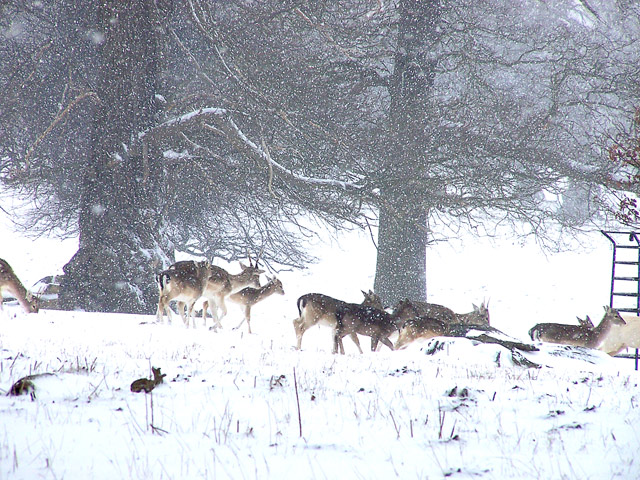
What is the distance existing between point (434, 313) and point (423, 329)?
2.04m

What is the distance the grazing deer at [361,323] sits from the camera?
1030 cm

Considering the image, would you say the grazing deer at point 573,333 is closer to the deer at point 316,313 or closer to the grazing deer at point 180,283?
the deer at point 316,313

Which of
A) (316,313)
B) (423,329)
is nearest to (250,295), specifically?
(316,313)

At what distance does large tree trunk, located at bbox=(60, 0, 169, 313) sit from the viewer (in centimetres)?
1227

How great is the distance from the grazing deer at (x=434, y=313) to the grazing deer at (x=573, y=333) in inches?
63.3

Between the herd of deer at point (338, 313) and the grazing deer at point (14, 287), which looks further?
the grazing deer at point (14, 287)

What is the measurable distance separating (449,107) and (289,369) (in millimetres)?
9323

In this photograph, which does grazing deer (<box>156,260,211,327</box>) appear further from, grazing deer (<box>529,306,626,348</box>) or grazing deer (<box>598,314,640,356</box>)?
grazing deer (<box>598,314,640,356</box>)

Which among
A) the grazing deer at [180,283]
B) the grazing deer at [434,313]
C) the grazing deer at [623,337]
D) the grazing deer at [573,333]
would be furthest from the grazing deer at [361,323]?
the grazing deer at [623,337]

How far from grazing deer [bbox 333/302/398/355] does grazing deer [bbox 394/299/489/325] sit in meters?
0.88

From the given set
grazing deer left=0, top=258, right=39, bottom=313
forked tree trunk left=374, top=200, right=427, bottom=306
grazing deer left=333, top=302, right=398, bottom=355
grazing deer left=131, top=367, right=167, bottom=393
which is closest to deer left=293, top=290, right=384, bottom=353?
A: grazing deer left=333, top=302, right=398, bottom=355

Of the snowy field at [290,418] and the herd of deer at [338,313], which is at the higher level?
the herd of deer at [338,313]

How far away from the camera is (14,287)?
11852 millimetres

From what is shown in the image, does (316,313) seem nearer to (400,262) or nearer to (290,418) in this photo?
(400,262)
